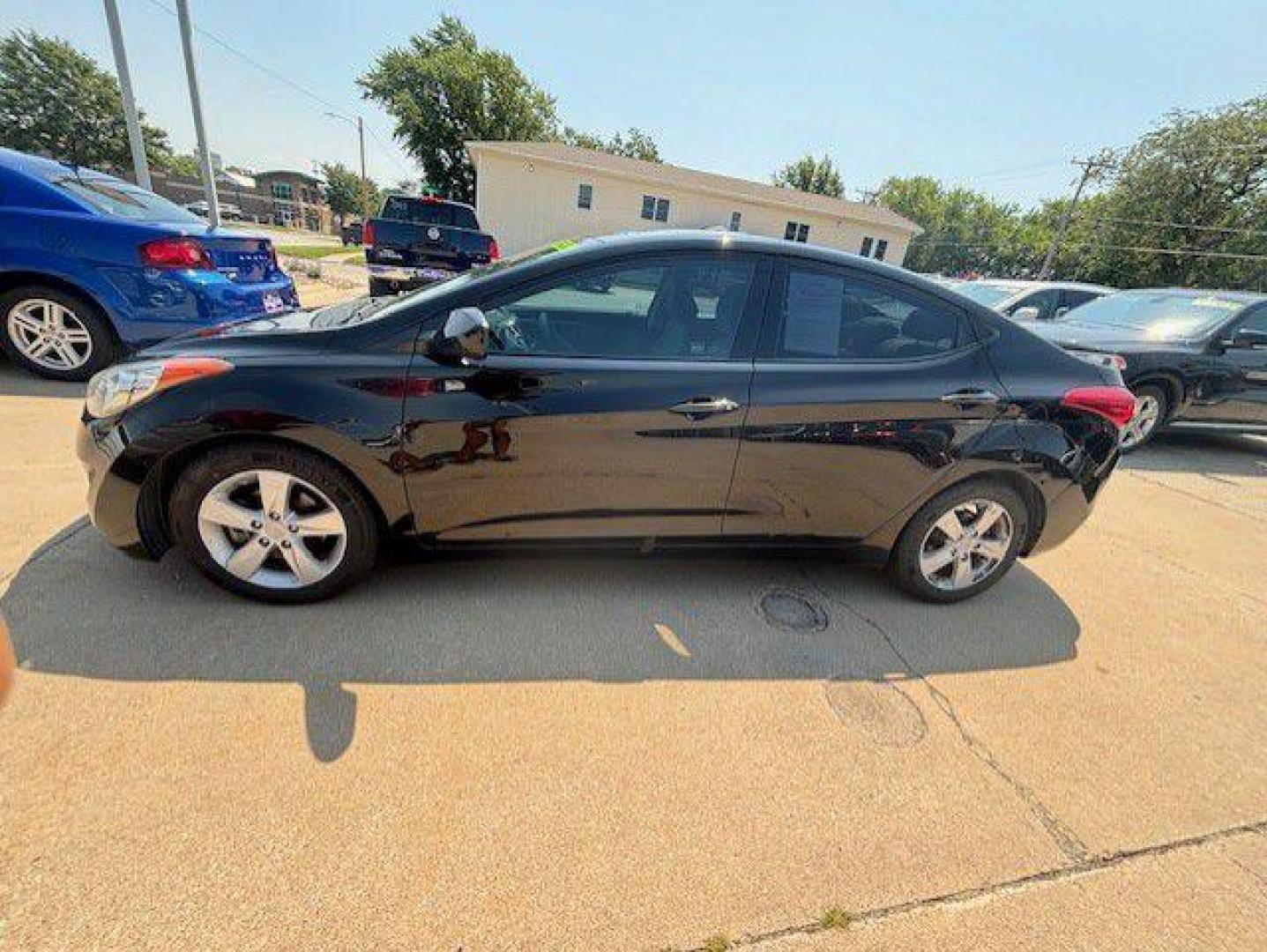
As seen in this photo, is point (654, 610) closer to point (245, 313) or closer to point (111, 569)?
point (111, 569)

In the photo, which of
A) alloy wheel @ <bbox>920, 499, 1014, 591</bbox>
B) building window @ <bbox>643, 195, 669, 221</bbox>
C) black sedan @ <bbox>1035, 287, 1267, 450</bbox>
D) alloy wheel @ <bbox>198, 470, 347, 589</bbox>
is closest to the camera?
alloy wheel @ <bbox>198, 470, 347, 589</bbox>

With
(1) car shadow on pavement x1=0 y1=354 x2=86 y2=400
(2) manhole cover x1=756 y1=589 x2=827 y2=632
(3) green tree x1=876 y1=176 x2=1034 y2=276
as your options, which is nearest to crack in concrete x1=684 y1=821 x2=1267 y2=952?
(2) manhole cover x1=756 y1=589 x2=827 y2=632

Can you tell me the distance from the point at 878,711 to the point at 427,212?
415 inches

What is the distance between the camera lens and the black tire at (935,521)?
278cm

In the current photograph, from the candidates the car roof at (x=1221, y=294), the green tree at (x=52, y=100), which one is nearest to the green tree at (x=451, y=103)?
the green tree at (x=52, y=100)

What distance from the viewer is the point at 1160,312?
6.53m

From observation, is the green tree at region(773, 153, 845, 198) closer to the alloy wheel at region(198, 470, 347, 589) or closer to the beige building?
the beige building

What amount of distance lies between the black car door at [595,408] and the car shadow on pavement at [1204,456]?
5.52 metres

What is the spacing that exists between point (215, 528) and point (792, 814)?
2.31m

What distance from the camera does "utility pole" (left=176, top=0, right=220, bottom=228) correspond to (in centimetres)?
950

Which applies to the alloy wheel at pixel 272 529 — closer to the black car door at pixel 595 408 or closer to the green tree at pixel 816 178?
the black car door at pixel 595 408

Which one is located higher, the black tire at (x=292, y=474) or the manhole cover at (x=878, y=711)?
the black tire at (x=292, y=474)

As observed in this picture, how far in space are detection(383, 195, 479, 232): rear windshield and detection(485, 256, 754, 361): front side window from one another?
8564 millimetres

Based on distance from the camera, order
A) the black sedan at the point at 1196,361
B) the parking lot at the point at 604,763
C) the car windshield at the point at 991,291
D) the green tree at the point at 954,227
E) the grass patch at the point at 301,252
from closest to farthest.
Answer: the parking lot at the point at 604,763, the black sedan at the point at 1196,361, the car windshield at the point at 991,291, the grass patch at the point at 301,252, the green tree at the point at 954,227
